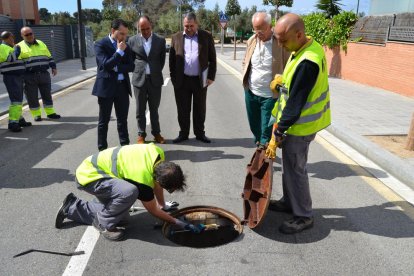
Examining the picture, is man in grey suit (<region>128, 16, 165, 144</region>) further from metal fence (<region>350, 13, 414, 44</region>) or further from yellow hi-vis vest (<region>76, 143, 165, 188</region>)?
metal fence (<region>350, 13, 414, 44</region>)

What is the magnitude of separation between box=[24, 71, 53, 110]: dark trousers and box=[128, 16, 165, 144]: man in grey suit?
2.97 meters

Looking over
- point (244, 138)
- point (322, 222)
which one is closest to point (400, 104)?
point (244, 138)

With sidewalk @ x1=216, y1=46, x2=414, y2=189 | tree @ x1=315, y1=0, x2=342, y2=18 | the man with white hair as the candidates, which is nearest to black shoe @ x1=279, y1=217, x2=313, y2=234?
→ the man with white hair

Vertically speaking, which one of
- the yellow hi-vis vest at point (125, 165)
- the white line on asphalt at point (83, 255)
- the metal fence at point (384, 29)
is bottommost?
the white line on asphalt at point (83, 255)

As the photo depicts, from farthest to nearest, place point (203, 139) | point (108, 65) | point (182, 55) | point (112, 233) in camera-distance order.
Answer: point (203, 139) → point (182, 55) → point (108, 65) → point (112, 233)

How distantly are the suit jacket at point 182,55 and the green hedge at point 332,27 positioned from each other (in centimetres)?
982

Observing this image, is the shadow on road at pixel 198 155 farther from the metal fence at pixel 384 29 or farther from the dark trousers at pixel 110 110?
the metal fence at pixel 384 29

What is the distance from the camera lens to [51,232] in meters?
3.63

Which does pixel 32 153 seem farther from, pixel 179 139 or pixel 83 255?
pixel 83 255

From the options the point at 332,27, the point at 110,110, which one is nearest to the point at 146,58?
the point at 110,110

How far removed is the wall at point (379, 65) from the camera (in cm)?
1064

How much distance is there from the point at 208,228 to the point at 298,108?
1450mm

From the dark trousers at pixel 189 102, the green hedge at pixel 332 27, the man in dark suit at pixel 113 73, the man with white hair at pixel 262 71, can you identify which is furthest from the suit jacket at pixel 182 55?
the green hedge at pixel 332 27

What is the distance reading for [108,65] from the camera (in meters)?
5.27
